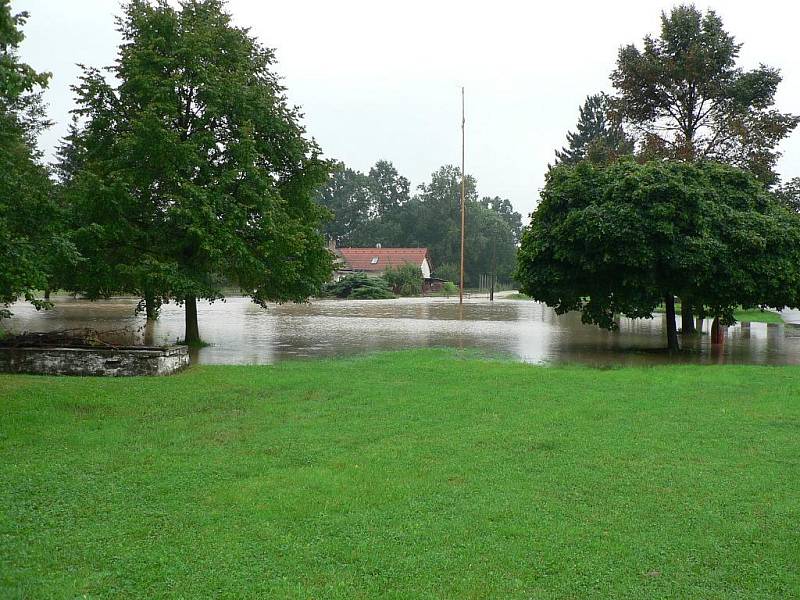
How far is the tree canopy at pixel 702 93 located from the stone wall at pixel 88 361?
20816 mm

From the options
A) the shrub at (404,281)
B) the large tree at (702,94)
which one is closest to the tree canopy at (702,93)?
the large tree at (702,94)

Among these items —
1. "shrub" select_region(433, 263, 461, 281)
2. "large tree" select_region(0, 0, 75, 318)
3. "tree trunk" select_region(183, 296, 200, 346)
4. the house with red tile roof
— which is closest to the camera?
"large tree" select_region(0, 0, 75, 318)

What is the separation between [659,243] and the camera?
17.1m

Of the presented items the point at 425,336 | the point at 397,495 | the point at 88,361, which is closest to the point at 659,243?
the point at 425,336

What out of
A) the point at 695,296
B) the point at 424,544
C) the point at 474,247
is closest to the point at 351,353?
the point at 695,296

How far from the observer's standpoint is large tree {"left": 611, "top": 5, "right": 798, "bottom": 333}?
85.1 feet

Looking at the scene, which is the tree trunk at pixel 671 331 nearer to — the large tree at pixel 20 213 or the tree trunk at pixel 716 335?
the tree trunk at pixel 716 335

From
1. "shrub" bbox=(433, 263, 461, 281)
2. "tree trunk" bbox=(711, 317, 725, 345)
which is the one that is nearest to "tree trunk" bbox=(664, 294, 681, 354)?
"tree trunk" bbox=(711, 317, 725, 345)

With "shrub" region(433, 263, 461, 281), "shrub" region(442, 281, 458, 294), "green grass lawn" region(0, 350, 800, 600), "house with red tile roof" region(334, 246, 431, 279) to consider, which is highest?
"house with red tile roof" region(334, 246, 431, 279)

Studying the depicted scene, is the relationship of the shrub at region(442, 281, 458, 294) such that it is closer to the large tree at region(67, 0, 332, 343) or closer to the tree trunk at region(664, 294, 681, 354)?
the tree trunk at region(664, 294, 681, 354)

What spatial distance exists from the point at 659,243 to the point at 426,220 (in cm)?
8010

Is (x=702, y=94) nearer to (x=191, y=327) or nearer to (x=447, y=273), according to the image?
→ (x=191, y=327)

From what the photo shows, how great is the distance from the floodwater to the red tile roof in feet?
142

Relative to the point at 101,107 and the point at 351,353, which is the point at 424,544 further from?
the point at 101,107
